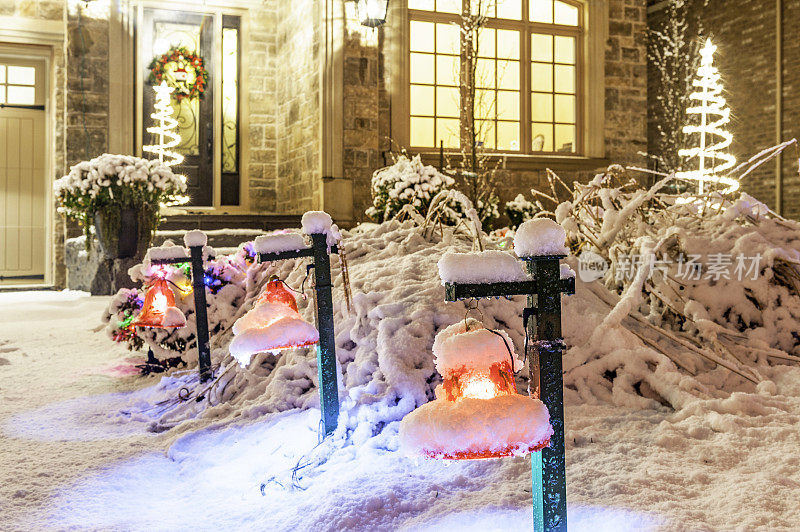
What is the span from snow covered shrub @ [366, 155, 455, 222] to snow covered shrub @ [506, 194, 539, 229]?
5.04 feet

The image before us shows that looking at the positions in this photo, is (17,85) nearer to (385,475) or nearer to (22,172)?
(22,172)

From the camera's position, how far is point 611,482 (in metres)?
1.91

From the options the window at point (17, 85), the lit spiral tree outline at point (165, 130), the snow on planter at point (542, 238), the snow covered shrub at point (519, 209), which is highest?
the window at point (17, 85)

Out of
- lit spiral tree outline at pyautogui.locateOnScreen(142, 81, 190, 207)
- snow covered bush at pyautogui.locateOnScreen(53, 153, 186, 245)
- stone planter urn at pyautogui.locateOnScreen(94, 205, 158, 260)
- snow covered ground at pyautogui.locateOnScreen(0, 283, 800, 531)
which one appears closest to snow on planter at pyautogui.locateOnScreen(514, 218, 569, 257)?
snow covered ground at pyautogui.locateOnScreen(0, 283, 800, 531)

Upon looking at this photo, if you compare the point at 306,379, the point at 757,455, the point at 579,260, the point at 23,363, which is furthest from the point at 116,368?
the point at 757,455

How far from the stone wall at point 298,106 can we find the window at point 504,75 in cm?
131

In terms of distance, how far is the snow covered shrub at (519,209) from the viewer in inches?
352

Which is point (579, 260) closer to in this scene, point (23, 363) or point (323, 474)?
point (323, 474)

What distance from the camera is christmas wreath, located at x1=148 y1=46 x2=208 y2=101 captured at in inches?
368

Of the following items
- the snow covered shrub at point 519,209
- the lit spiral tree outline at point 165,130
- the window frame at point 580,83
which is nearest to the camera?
the snow covered shrub at point 519,209

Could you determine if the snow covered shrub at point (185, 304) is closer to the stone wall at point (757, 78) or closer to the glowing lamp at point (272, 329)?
the glowing lamp at point (272, 329)

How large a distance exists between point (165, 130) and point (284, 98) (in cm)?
168

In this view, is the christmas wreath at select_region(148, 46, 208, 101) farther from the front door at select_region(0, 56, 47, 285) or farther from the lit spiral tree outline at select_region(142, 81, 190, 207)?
the front door at select_region(0, 56, 47, 285)

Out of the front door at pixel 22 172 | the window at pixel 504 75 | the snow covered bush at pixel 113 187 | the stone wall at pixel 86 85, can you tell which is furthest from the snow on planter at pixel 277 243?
the front door at pixel 22 172
